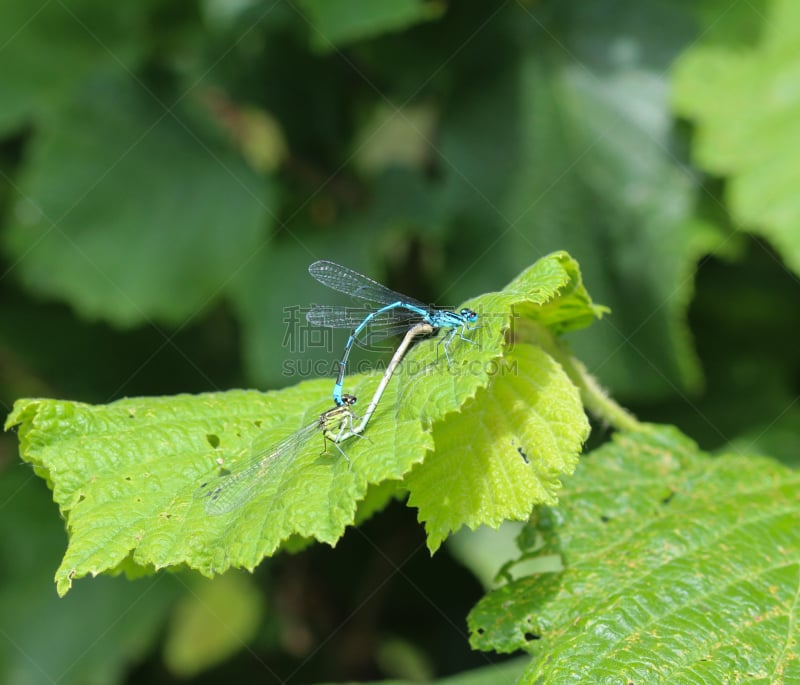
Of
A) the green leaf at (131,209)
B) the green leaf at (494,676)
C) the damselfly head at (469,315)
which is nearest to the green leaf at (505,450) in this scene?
the damselfly head at (469,315)

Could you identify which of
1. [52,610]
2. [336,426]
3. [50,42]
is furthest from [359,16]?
[52,610]

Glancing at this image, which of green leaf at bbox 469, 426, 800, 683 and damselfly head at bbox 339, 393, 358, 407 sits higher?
damselfly head at bbox 339, 393, 358, 407

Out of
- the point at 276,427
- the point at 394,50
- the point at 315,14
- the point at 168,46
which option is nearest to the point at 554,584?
the point at 276,427

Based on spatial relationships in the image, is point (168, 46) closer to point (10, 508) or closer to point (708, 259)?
point (10, 508)

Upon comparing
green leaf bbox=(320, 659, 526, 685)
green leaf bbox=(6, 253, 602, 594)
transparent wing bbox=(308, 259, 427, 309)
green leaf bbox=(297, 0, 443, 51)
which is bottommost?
green leaf bbox=(320, 659, 526, 685)

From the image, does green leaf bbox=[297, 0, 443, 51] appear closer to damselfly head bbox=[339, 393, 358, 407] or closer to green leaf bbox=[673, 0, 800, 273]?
green leaf bbox=[673, 0, 800, 273]

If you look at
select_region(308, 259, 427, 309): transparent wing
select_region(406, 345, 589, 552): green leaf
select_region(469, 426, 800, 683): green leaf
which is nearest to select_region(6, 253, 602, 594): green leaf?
select_region(406, 345, 589, 552): green leaf

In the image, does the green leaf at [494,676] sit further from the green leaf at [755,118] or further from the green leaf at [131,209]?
the green leaf at [131,209]
